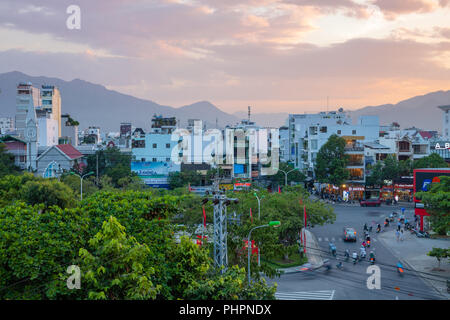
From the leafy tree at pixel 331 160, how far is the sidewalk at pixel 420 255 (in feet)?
71.0

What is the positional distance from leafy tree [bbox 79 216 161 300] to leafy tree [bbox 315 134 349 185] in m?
57.8

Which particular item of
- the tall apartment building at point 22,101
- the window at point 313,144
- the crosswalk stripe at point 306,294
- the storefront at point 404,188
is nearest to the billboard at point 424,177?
the storefront at point 404,188

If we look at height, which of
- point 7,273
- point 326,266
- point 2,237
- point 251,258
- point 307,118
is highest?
point 307,118

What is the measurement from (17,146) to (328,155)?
46091 mm

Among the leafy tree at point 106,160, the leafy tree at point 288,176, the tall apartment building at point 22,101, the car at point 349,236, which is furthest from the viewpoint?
the tall apartment building at point 22,101

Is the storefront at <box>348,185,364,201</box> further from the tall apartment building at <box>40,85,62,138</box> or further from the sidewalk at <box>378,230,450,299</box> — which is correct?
the tall apartment building at <box>40,85,62,138</box>

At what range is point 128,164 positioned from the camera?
72.2 metres

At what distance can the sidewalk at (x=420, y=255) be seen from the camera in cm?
2927

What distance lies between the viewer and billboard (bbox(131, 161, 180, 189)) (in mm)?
68688

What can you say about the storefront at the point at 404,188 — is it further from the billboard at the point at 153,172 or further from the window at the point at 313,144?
the billboard at the point at 153,172

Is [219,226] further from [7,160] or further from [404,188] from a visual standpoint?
[404,188]
